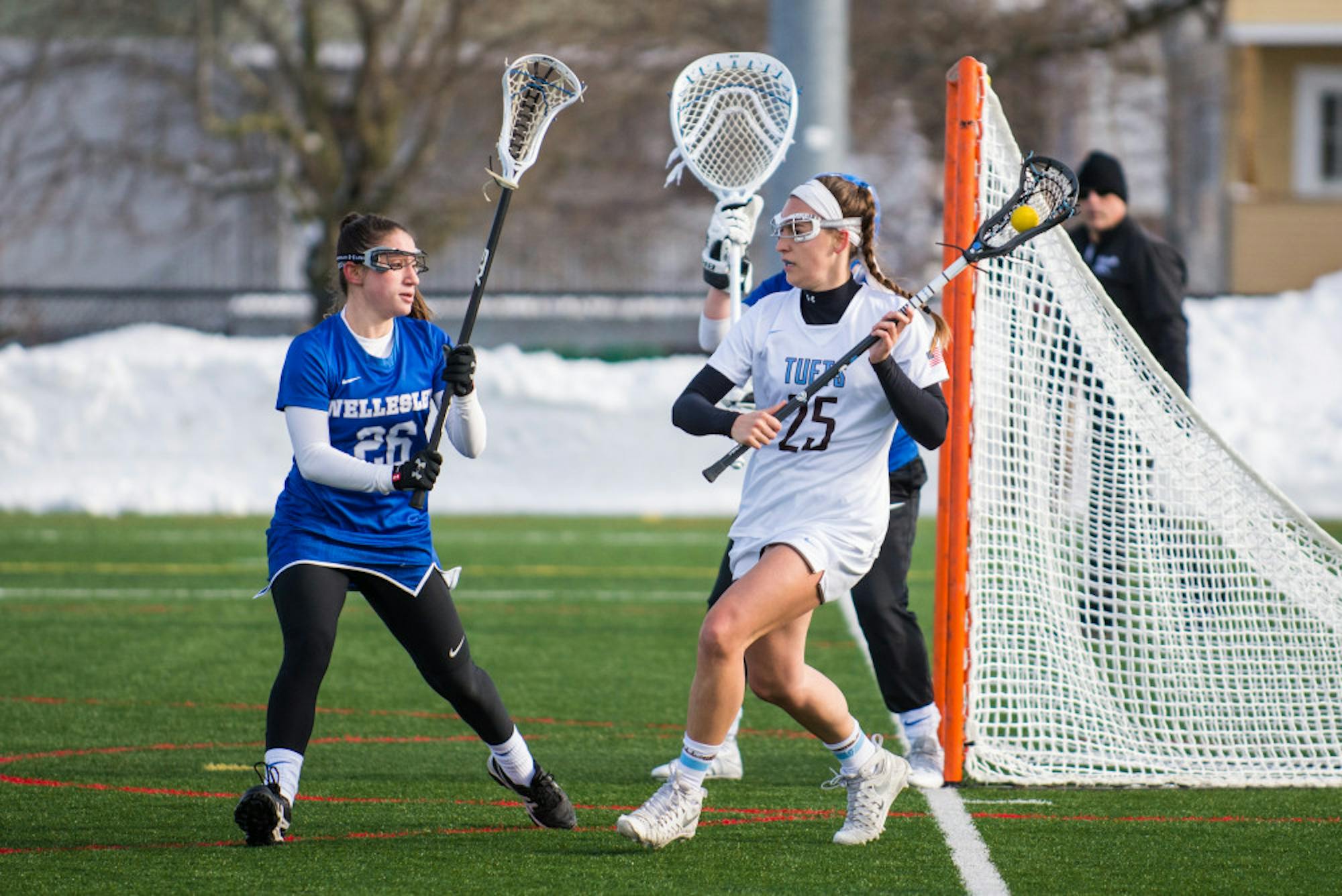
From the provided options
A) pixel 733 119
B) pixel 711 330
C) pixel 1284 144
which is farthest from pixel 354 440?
pixel 1284 144

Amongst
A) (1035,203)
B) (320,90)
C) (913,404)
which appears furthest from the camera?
(320,90)

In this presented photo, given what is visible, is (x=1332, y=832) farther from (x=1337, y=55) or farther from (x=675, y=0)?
(x=1337, y=55)

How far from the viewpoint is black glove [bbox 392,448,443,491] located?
184 inches

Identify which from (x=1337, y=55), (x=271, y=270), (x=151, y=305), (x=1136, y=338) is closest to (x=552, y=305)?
(x=151, y=305)

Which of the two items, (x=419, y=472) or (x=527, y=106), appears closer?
(x=419, y=472)

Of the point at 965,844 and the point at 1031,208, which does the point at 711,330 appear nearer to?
the point at 1031,208

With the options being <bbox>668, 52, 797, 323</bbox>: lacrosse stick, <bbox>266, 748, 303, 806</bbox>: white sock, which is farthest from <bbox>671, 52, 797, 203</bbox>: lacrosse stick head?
<bbox>266, 748, 303, 806</bbox>: white sock

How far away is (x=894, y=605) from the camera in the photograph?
19.2 ft

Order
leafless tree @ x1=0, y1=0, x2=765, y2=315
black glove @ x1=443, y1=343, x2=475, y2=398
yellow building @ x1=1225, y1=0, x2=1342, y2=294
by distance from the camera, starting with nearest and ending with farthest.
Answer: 1. black glove @ x1=443, y1=343, x2=475, y2=398
2. leafless tree @ x1=0, y1=0, x2=765, y2=315
3. yellow building @ x1=1225, y1=0, x2=1342, y2=294

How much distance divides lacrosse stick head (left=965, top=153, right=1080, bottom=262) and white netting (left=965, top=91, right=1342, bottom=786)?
2.11 feet

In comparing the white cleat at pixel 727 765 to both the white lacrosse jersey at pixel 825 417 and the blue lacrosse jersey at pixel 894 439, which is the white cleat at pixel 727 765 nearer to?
the blue lacrosse jersey at pixel 894 439

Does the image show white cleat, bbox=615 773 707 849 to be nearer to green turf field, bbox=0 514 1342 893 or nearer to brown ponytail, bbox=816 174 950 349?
green turf field, bbox=0 514 1342 893

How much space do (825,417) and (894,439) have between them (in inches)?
36.5

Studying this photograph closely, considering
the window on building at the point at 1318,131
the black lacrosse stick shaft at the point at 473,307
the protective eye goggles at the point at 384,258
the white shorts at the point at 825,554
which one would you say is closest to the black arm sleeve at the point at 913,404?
the white shorts at the point at 825,554
